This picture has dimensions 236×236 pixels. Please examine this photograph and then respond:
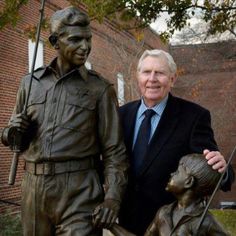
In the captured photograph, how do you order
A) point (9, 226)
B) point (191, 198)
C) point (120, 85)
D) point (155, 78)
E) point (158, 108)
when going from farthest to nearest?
point (120, 85) < point (9, 226) < point (158, 108) < point (155, 78) < point (191, 198)

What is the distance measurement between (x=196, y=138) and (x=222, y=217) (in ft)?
33.1

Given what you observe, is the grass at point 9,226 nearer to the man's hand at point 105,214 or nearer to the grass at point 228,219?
the grass at point 228,219

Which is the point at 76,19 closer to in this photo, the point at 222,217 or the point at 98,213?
the point at 98,213

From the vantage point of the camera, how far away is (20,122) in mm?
2920

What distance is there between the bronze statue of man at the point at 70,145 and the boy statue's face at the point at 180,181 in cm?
28

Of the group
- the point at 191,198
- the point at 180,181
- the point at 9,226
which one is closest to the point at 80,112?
the point at 180,181

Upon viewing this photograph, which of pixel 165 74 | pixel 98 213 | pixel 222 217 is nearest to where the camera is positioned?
pixel 98 213

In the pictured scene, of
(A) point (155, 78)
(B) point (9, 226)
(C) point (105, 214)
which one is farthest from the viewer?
(B) point (9, 226)

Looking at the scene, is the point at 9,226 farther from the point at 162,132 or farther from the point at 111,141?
the point at 111,141

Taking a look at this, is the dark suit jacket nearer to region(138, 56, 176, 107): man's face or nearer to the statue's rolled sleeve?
region(138, 56, 176, 107): man's face

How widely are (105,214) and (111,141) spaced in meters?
0.44

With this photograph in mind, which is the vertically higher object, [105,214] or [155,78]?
[155,78]

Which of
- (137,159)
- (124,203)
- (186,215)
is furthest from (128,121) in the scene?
(186,215)

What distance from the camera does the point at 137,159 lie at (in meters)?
3.53
